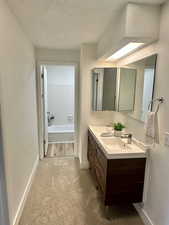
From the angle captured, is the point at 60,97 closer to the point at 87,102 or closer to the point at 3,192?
the point at 87,102

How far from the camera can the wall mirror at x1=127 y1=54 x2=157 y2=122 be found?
1.66 metres

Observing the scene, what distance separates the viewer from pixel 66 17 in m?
1.75

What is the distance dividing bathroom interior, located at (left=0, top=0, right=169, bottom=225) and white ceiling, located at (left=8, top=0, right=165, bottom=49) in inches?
0.4

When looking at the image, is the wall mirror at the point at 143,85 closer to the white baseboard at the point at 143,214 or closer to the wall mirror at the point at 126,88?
the wall mirror at the point at 126,88

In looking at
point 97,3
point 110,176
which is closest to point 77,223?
point 110,176

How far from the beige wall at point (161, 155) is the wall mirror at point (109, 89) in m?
0.87

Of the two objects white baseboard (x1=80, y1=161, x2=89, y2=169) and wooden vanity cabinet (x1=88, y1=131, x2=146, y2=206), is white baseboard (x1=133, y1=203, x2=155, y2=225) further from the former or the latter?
white baseboard (x1=80, y1=161, x2=89, y2=169)

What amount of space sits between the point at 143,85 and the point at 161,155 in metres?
0.86

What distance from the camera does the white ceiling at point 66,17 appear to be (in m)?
1.47

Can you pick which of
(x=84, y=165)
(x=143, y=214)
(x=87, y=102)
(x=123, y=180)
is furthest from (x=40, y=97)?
(x=143, y=214)

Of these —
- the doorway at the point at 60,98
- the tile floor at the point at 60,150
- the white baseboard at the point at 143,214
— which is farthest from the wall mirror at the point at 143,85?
the doorway at the point at 60,98

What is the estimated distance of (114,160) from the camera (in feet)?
5.50

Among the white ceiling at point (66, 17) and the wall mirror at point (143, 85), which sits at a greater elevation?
the white ceiling at point (66, 17)

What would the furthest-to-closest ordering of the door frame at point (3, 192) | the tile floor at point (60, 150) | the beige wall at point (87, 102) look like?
the tile floor at point (60, 150) → the beige wall at point (87, 102) → the door frame at point (3, 192)
